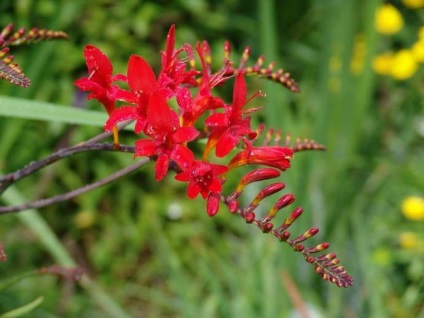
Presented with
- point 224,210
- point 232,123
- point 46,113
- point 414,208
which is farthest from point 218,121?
point 224,210

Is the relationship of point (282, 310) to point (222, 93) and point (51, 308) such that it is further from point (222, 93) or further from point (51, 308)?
point (222, 93)

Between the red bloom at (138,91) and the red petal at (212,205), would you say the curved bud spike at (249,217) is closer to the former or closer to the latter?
the red petal at (212,205)

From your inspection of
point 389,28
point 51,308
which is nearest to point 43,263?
point 51,308

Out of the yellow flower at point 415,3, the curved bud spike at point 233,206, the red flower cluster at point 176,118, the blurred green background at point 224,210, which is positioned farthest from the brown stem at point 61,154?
the yellow flower at point 415,3

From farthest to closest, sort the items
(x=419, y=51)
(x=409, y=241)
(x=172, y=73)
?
(x=419, y=51), (x=409, y=241), (x=172, y=73)

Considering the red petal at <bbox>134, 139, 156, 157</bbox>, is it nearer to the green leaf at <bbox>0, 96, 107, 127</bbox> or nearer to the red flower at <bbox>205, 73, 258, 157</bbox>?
the red flower at <bbox>205, 73, 258, 157</bbox>

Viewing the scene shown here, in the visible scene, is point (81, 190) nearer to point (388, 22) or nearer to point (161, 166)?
point (161, 166)

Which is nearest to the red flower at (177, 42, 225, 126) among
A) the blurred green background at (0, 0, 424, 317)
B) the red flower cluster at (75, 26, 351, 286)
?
the red flower cluster at (75, 26, 351, 286)
